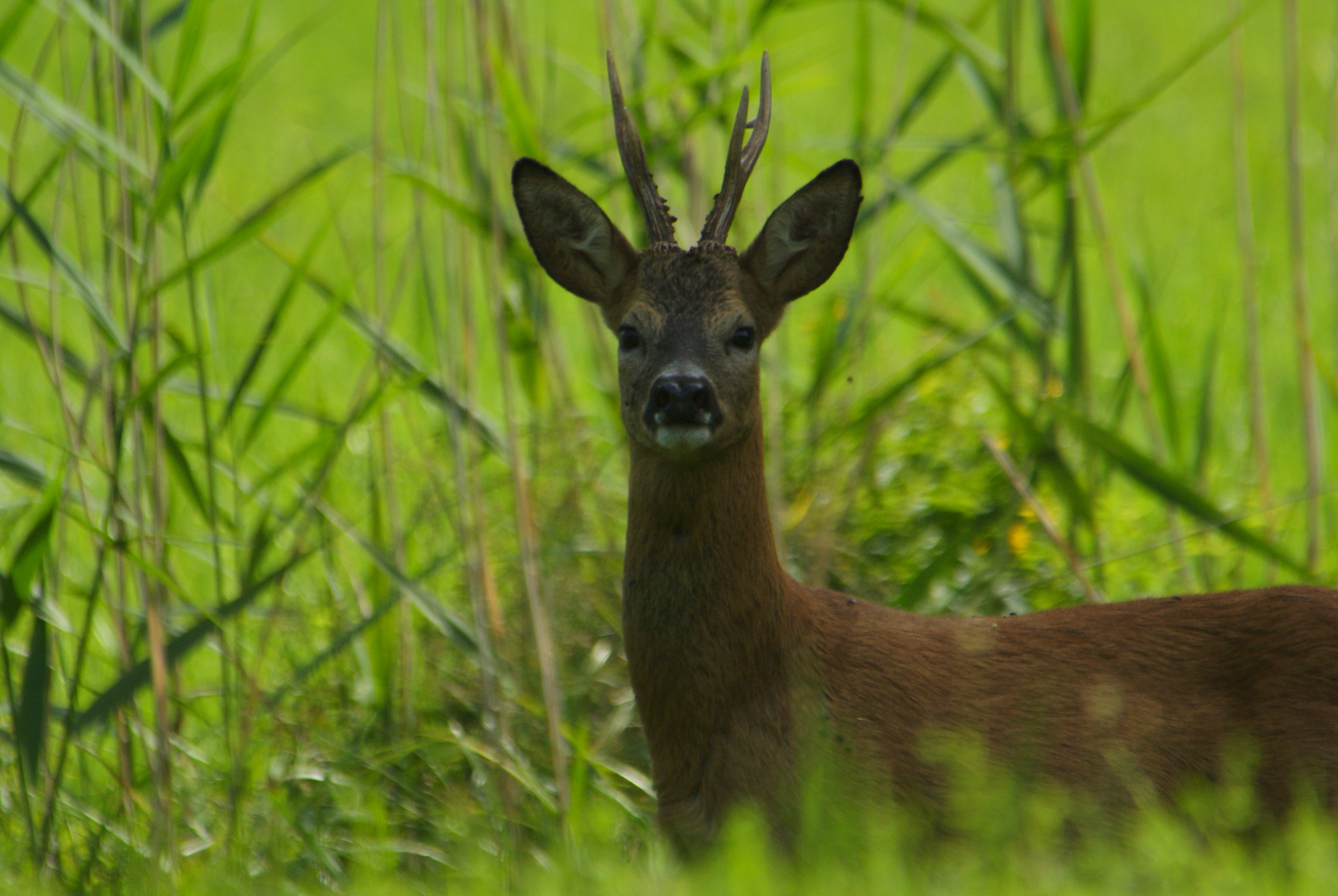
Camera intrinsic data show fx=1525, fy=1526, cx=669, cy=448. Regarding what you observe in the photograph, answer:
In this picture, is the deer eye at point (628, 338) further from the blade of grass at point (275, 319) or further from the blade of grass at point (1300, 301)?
the blade of grass at point (1300, 301)

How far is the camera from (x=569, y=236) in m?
3.37

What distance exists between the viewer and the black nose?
2.86m

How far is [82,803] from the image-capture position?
11.7 feet

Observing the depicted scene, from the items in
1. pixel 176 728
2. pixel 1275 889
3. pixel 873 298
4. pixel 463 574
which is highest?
pixel 873 298

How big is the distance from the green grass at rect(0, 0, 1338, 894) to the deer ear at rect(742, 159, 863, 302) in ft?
1.69

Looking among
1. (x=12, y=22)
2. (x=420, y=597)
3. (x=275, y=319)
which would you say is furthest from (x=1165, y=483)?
(x=12, y=22)

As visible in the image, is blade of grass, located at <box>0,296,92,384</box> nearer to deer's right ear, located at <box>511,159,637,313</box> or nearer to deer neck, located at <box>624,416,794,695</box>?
deer's right ear, located at <box>511,159,637,313</box>

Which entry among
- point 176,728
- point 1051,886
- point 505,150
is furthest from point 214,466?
point 1051,886

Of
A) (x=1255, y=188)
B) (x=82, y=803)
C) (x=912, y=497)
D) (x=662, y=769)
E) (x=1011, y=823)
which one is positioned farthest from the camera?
(x=1255, y=188)

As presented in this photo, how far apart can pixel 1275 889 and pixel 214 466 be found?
8.20ft

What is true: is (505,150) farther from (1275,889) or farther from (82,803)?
(1275,889)

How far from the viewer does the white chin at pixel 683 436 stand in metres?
2.87

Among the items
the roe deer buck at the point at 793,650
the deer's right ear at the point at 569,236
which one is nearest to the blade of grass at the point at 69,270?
the deer's right ear at the point at 569,236

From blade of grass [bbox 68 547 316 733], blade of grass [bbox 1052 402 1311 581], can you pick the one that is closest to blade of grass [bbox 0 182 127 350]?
blade of grass [bbox 68 547 316 733]
